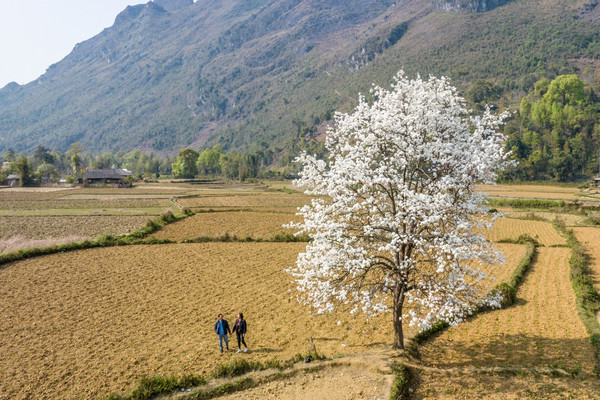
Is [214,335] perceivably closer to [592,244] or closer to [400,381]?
[400,381]

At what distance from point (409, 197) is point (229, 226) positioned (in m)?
34.1

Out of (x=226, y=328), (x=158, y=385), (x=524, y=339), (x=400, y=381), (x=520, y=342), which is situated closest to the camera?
(x=400, y=381)

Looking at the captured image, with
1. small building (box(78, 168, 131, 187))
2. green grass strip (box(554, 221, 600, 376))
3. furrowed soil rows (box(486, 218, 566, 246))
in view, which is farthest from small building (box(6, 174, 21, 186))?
green grass strip (box(554, 221, 600, 376))

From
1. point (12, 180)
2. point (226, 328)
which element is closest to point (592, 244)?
point (226, 328)

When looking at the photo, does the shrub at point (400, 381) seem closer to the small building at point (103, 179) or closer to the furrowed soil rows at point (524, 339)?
the furrowed soil rows at point (524, 339)

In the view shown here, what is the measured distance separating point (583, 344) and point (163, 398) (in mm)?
17719

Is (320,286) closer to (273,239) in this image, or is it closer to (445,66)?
(273,239)

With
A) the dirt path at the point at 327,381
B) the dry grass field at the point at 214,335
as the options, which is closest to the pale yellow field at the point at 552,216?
the dry grass field at the point at 214,335

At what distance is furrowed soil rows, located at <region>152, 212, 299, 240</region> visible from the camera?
3909cm

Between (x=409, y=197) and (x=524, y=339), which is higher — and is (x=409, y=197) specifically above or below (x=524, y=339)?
above

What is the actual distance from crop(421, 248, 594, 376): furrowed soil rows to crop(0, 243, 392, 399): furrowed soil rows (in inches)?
123

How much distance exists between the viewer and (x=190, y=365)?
14523 mm

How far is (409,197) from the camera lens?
11.9 meters

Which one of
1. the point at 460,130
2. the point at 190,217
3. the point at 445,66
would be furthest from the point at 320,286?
the point at 445,66
